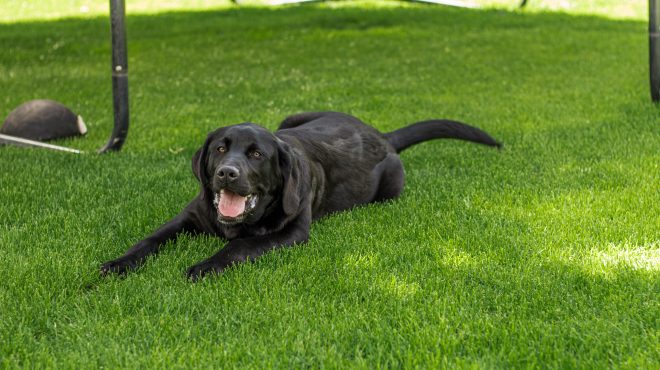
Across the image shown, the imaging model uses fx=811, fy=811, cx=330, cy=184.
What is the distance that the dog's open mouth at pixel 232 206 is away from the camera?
4.21 metres

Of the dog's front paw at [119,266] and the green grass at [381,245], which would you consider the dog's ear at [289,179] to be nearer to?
the green grass at [381,245]

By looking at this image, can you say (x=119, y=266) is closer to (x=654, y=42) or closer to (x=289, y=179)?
(x=289, y=179)

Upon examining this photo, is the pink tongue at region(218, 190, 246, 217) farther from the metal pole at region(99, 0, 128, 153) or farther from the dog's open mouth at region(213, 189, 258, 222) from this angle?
the metal pole at region(99, 0, 128, 153)

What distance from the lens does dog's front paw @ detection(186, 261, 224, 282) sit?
382 centimetres

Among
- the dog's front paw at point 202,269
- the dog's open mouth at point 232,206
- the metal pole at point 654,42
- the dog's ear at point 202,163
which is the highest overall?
the metal pole at point 654,42

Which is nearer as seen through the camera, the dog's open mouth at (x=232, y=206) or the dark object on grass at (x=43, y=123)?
the dog's open mouth at (x=232, y=206)

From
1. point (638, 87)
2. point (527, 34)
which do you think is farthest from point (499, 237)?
point (527, 34)

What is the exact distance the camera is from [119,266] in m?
3.95

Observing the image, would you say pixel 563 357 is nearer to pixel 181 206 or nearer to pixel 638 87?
pixel 181 206

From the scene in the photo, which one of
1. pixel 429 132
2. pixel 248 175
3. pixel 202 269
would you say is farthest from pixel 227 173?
pixel 429 132

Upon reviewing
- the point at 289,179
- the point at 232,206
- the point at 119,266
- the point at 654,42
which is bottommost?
the point at 119,266

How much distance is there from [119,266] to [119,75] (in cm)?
304

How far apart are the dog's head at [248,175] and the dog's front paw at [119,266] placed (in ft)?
1.66

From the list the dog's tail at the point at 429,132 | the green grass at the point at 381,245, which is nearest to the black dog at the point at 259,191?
the green grass at the point at 381,245
